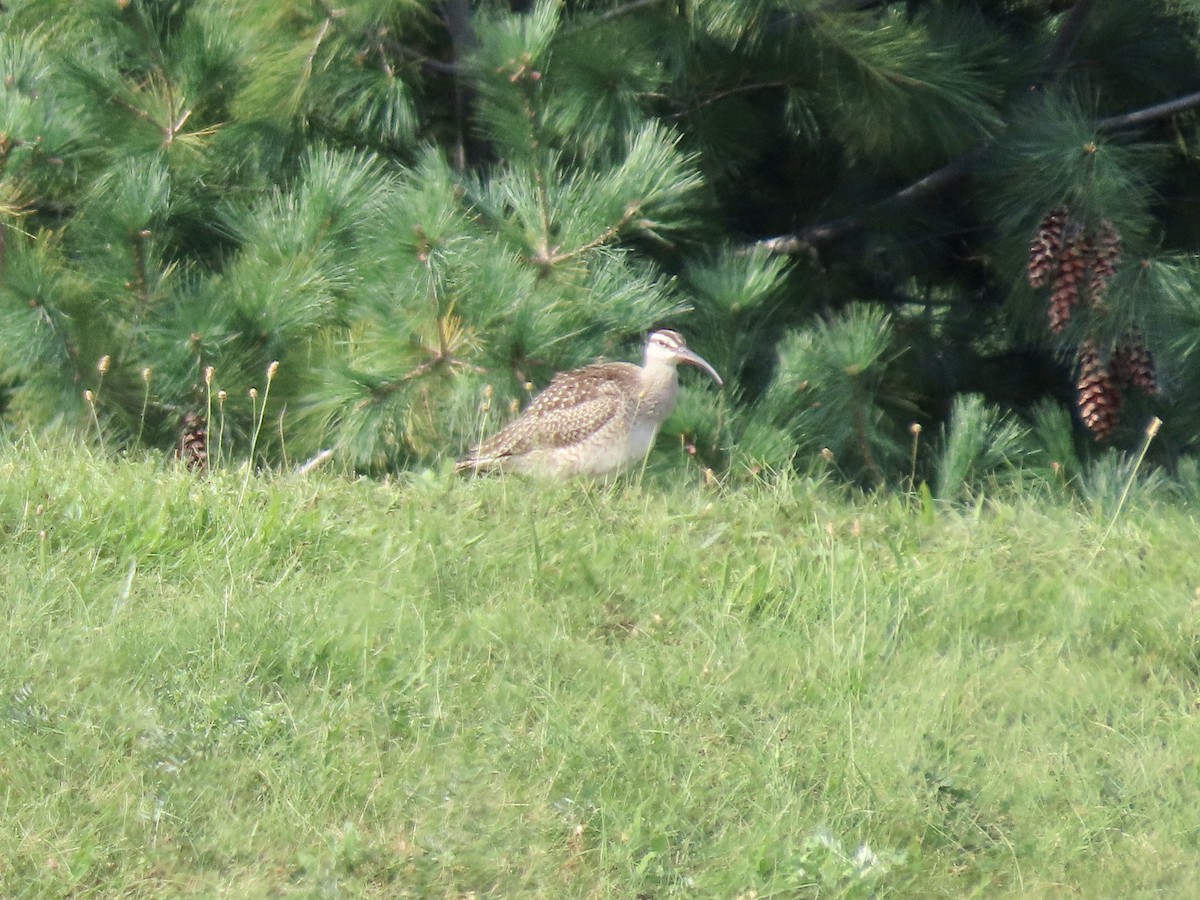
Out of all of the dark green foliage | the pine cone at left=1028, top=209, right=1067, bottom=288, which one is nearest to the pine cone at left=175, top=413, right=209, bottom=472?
the dark green foliage

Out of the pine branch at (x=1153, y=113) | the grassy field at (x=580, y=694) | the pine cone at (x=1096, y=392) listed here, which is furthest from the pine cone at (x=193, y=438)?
the pine branch at (x=1153, y=113)

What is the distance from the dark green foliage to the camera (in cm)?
693

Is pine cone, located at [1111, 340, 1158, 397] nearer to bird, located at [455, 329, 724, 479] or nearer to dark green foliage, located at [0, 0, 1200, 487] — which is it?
dark green foliage, located at [0, 0, 1200, 487]

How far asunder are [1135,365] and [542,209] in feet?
9.04

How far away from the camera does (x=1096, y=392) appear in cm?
730

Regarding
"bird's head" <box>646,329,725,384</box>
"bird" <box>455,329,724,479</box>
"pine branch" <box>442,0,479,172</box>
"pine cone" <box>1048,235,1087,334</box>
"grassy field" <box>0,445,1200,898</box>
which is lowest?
"bird" <box>455,329,724,479</box>

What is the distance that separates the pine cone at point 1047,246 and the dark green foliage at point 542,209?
51 mm

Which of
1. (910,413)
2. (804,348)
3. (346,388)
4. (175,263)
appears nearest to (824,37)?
(804,348)

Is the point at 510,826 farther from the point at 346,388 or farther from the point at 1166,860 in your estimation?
the point at 346,388

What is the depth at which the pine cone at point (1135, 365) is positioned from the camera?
7223 mm

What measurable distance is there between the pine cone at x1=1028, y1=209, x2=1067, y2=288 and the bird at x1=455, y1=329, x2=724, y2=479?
1.49 meters

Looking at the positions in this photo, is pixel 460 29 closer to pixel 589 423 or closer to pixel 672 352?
pixel 672 352

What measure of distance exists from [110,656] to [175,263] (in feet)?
11.4

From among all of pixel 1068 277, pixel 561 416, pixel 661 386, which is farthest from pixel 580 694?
pixel 1068 277
